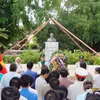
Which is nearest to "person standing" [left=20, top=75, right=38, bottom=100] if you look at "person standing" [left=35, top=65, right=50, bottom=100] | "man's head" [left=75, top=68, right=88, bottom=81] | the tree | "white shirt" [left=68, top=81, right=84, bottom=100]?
"person standing" [left=35, top=65, right=50, bottom=100]

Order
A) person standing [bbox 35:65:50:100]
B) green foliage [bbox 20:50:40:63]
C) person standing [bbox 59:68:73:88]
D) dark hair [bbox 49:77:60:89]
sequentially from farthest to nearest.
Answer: green foliage [bbox 20:50:40:63]
person standing [bbox 59:68:73:88]
person standing [bbox 35:65:50:100]
dark hair [bbox 49:77:60:89]

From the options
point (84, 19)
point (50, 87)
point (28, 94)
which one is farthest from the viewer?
point (84, 19)

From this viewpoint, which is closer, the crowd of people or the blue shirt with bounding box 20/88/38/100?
the crowd of people

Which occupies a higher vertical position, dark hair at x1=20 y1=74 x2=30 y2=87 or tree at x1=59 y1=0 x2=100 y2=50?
dark hair at x1=20 y1=74 x2=30 y2=87

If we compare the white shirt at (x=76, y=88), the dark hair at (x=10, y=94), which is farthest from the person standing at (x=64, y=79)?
the dark hair at (x=10, y=94)

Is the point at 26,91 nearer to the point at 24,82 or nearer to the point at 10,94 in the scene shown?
the point at 24,82

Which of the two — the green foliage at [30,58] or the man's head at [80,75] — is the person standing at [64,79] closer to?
the man's head at [80,75]

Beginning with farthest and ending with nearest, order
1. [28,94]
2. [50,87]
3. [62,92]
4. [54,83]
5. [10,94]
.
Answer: [50,87]
[54,83]
[28,94]
[62,92]
[10,94]

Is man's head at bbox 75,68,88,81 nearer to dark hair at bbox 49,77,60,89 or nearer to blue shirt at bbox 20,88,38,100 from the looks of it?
dark hair at bbox 49,77,60,89

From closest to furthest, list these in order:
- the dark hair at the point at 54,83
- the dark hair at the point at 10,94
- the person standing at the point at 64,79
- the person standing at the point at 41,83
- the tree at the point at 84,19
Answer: the dark hair at the point at 10,94
the dark hair at the point at 54,83
the person standing at the point at 41,83
the person standing at the point at 64,79
the tree at the point at 84,19

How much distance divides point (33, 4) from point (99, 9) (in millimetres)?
→ 5487

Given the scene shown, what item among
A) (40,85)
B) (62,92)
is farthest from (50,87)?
(62,92)

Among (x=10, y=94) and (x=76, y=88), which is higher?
(x=10, y=94)

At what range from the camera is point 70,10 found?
2733 centimetres
